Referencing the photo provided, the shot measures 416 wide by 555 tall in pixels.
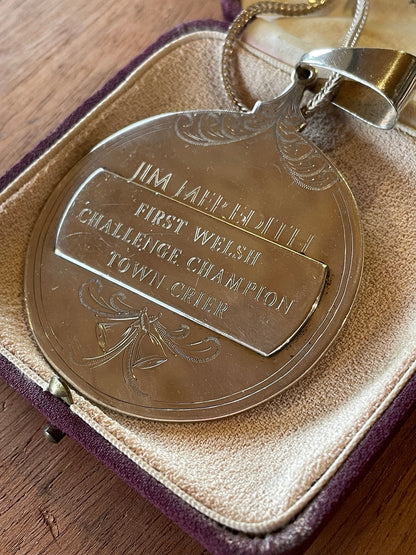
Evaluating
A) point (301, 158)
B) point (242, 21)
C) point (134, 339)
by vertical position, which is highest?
point (242, 21)

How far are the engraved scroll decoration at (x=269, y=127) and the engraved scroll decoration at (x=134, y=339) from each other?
0.18 m

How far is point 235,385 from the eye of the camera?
56 centimetres

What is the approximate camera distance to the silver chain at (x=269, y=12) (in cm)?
68

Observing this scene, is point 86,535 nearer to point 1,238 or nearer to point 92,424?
point 92,424

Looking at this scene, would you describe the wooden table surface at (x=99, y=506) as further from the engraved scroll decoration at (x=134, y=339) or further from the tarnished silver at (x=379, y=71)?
the tarnished silver at (x=379, y=71)

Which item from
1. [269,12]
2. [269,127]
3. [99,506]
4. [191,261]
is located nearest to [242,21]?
[269,12]

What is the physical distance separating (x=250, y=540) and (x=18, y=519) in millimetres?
201

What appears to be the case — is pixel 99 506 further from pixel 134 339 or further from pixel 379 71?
pixel 379 71

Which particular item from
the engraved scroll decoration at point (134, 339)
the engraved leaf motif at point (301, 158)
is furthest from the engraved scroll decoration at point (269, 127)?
the engraved scroll decoration at point (134, 339)

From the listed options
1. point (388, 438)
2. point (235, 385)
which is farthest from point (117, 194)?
point (388, 438)

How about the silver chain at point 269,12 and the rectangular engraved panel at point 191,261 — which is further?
the silver chain at point 269,12

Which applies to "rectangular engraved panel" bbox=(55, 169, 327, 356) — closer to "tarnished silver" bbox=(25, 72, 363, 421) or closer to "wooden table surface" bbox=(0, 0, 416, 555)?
"tarnished silver" bbox=(25, 72, 363, 421)

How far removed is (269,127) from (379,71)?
11cm

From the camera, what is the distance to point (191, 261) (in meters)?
0.61
